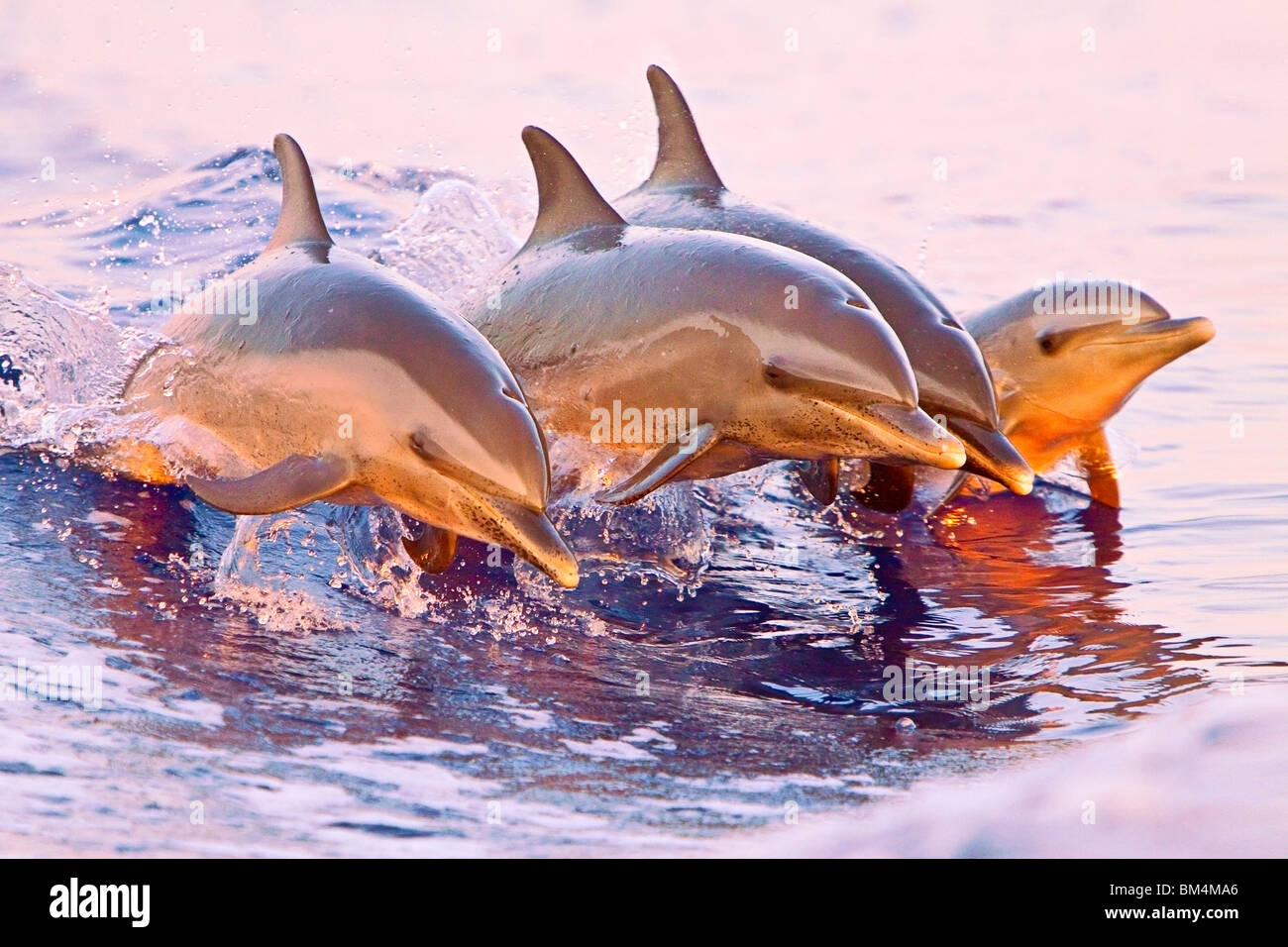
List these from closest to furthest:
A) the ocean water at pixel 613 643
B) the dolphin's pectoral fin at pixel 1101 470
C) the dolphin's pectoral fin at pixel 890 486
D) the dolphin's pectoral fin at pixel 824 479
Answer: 1. the ocean water at pixel 613 643
2. the dolphin's pectoral fin at pixel 824 479
3. the dolphin's pectoral fin at pixel 890 486
4. the dolphin's pectoral fin at pixel 1101 470

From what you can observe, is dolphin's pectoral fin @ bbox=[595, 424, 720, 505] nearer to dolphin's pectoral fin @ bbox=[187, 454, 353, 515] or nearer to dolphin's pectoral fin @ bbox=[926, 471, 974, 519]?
dolphin's pectoral fin @ bbox=[187, 454, 353, 515]

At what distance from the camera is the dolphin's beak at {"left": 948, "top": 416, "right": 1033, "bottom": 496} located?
19.3 ft

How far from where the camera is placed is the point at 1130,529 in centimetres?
750

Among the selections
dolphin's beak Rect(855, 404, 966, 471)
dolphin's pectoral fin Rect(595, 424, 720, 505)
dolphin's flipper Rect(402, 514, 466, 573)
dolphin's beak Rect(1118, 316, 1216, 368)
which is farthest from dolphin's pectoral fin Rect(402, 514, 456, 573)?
dolphin's beak Rect(1118, 316, 1216, 368)

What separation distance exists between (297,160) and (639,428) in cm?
194

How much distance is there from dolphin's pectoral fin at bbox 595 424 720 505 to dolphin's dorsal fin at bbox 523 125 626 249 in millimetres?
1290

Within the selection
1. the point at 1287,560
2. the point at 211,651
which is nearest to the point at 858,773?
the point at 211,651

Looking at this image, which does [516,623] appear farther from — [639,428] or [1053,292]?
[1053,292]

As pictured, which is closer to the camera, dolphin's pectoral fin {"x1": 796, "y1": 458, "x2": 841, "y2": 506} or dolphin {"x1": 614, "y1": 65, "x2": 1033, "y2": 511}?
dolphin {"x1": 614, "y1": 65, "x2": 1033, "y2": 511}

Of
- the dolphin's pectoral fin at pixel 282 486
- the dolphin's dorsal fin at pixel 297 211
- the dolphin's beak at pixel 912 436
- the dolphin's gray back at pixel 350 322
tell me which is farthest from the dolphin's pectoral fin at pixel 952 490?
the dolphin's pectoral fin at pixel 282 486

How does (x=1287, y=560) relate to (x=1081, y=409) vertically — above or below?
below

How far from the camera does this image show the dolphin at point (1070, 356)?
7.32 meters

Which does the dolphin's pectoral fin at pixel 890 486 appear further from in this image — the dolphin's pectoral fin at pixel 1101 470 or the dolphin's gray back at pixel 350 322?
the dolphin's gray back at pixel 350 322
